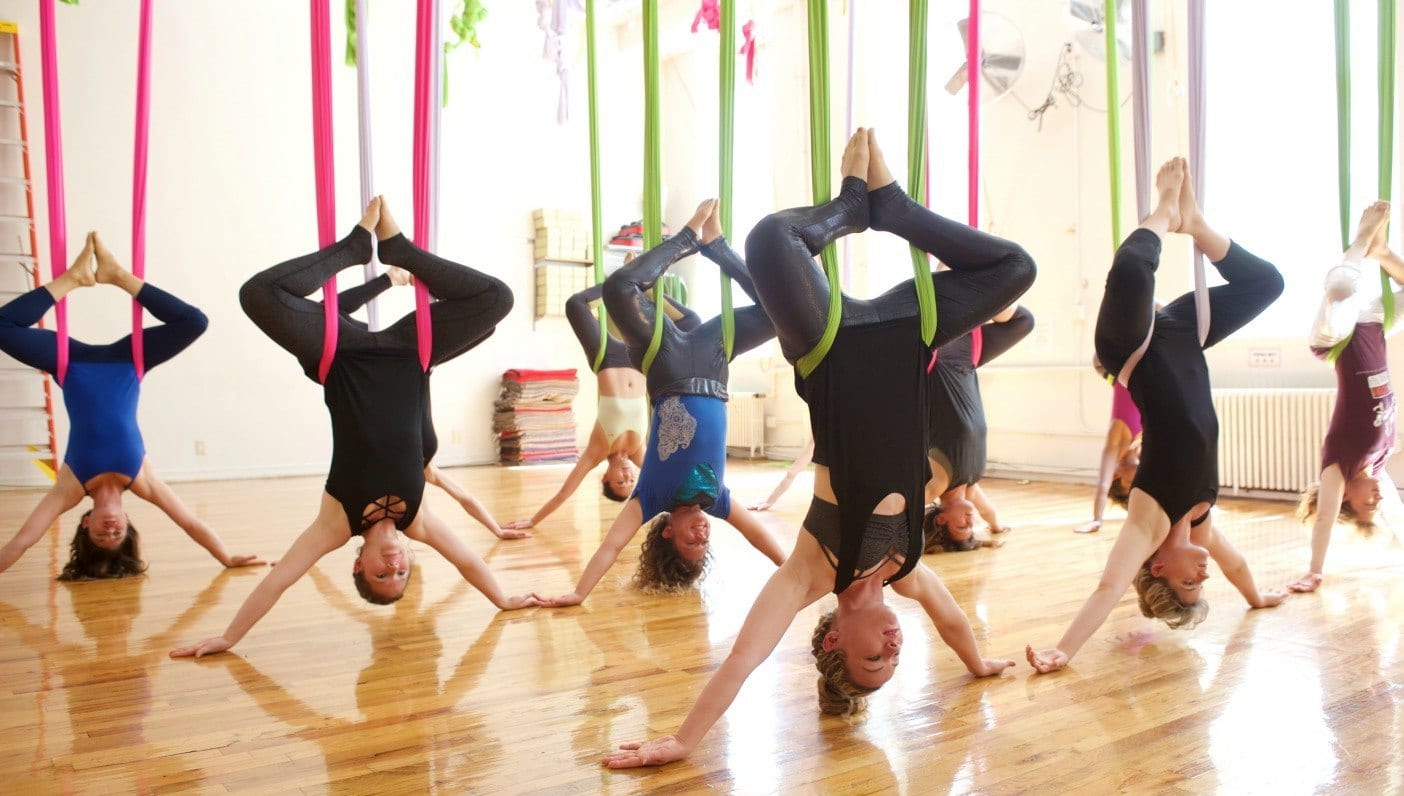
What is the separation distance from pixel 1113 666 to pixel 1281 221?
4.45 metres

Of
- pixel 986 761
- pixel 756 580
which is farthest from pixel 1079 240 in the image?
pixel 986 761

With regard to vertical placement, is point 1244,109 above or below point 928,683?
above

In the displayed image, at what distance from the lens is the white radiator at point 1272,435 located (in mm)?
5656

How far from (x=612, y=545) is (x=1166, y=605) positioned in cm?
168

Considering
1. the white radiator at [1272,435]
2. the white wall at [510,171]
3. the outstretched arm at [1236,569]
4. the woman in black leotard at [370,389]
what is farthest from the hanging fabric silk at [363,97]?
the white wall at [510,171]

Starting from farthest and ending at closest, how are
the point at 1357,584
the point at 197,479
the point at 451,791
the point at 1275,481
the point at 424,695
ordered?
the point at 197,479, the point at 1275,481, the point at 1357,584, the point at 424,695, the point at 451,791

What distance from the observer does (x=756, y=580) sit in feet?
13.2

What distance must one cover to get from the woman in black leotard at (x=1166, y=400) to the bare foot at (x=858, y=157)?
0.82 meters

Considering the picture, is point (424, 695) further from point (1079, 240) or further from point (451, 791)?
point (1079, 240)

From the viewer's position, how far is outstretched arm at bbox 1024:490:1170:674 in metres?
2.70

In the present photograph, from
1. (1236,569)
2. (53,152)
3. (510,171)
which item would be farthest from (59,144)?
(510,171)

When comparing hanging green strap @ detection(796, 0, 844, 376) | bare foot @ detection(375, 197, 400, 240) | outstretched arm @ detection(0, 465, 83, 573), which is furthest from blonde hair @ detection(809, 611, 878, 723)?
outstretched arm @ detection(0, 465, 83, 573)

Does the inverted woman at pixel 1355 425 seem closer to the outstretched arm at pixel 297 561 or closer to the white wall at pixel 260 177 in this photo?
the outstretched arm at pixel 297 561

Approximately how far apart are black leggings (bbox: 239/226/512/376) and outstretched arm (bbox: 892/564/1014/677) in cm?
136
